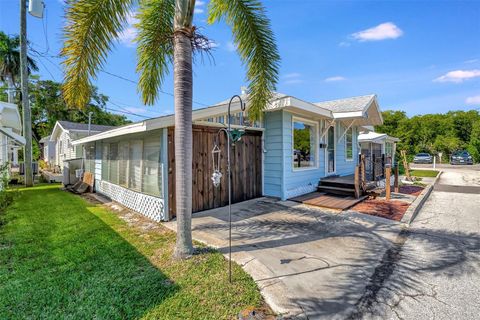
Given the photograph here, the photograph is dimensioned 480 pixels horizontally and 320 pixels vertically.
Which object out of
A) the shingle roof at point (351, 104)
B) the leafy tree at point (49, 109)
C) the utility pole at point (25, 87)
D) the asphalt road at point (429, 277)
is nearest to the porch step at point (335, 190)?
the asphalt road at point (429, 277)

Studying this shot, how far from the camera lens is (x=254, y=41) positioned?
4.99 metres

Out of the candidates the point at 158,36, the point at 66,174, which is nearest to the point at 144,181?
the point at 158,36

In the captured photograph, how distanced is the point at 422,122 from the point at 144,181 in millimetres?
48270

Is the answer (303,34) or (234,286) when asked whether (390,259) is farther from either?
(303,34)

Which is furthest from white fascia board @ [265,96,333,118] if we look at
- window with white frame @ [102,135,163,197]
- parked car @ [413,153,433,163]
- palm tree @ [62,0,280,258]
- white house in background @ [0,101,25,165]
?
parked car @ [413,153,433,163]

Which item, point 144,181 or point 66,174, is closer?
point 144,181

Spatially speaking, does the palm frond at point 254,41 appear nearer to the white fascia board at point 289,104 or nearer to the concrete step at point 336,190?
the white fascia board at point 289,104

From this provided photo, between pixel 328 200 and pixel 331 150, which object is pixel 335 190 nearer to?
pixel 328 200

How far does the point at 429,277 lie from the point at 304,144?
19.6ft

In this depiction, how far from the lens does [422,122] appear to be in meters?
40.1

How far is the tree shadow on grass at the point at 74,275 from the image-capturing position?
249cm

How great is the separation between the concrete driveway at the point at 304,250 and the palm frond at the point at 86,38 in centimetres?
322

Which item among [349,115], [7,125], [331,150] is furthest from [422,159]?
[7,125]

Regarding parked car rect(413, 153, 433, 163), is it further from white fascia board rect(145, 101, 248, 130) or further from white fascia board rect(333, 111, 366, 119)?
white fascia board rect(145, 101, 248, 130)
